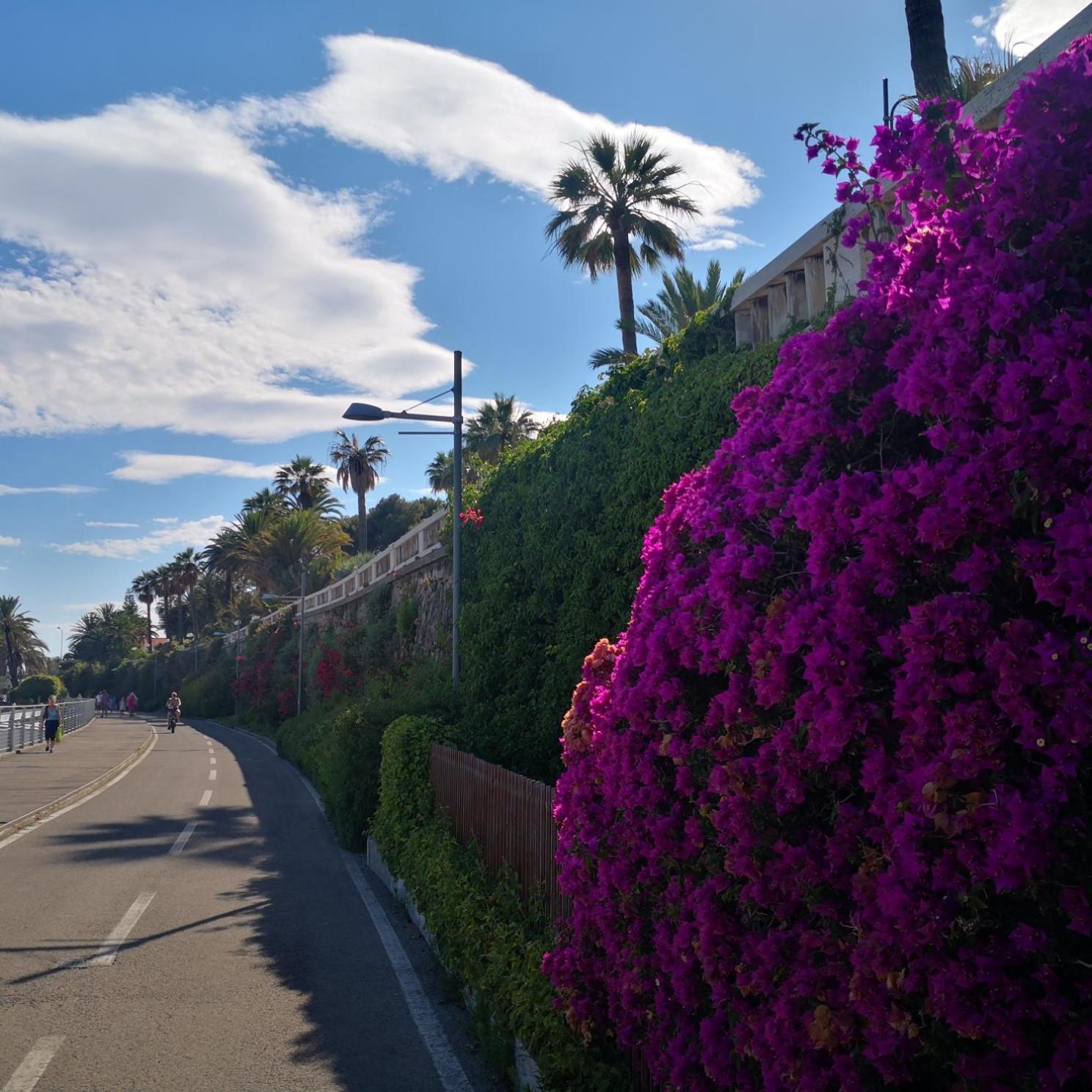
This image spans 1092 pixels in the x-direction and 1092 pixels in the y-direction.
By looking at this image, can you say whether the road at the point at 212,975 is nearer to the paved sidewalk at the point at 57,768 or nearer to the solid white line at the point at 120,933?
the solid white line at the point at 120,933

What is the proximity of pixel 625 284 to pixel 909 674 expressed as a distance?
90.3ft

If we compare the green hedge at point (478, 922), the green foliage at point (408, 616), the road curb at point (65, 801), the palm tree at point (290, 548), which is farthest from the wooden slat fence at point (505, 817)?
the palm tree at point (290, 548)

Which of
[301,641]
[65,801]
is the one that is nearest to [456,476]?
[65,801]

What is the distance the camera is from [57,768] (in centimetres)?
2691

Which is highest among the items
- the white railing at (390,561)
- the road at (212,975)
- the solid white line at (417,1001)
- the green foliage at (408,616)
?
the white railing at (390,561)

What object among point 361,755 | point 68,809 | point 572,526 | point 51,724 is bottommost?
point 68,809

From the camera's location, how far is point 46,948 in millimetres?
8648

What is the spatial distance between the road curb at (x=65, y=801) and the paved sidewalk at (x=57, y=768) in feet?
0.39

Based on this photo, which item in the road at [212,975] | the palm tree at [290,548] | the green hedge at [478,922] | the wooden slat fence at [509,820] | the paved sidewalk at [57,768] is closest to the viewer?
the green hedge at [478,922]

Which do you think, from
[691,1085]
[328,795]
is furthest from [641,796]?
[328,795]

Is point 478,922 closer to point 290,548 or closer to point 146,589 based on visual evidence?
point 290,548

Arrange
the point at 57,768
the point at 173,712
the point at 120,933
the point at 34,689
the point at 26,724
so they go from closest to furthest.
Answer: the point at 120,933, the point at 57,768, the point at 26,724, the point at 173,712, the point at 34,689

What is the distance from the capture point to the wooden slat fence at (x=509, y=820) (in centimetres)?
Result: 664

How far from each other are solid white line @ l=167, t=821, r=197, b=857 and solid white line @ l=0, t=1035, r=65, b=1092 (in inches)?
305
